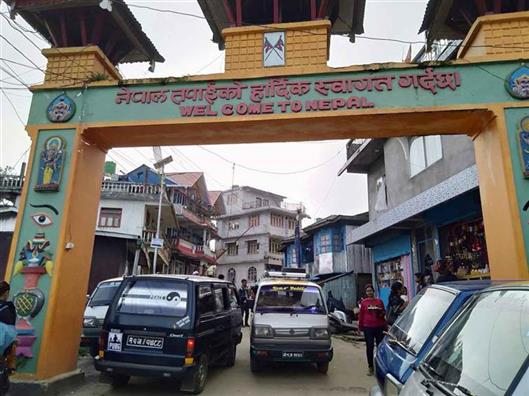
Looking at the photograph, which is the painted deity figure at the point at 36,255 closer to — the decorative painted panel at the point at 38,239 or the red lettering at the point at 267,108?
the decorative painted panel at the point at 38,239

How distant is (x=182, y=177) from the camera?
3909cm

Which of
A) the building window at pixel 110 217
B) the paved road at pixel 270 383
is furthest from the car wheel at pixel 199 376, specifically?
the building window at pixel 110 217

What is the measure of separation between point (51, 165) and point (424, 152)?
11.3m

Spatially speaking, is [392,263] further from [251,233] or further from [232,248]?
[232,248]

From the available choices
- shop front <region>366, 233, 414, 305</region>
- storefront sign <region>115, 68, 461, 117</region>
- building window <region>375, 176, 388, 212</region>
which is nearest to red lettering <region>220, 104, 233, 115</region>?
storefront sign <region>115, 68, 461, 117</region>

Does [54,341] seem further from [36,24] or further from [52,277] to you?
[36,24]

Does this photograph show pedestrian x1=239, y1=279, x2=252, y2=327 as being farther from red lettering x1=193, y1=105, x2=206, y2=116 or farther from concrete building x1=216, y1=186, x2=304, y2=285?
concrete building x1=216, y1=186, x2=304, y2=285

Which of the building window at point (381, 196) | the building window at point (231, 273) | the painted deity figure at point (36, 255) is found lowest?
the painted deity figure at point (36, 255)

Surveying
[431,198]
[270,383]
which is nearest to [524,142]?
[431,198]

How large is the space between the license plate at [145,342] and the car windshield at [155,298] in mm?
389

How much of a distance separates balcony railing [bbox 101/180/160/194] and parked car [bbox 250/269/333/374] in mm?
19496

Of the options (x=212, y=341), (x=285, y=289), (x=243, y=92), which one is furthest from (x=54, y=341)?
(x=243, y=92)

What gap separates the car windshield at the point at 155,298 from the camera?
6.39 meters

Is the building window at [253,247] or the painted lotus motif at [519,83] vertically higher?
the building window at [253,247]
